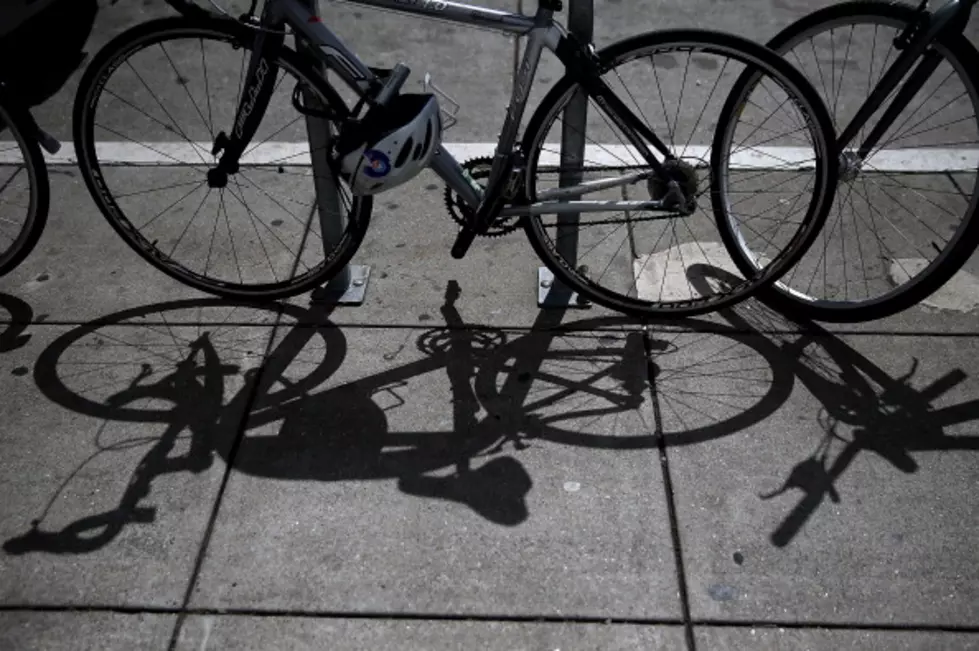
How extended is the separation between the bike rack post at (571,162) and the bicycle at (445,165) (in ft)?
0.04

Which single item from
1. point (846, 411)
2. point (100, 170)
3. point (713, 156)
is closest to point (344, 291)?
point (100, 170)

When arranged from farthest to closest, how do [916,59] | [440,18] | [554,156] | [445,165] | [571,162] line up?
[554,156] < [571,162] < [445,165] < [916,59] < [440,18]

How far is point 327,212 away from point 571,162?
91 centimetres

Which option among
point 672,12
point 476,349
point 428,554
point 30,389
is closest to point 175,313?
point 30,389

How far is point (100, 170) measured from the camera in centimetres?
379

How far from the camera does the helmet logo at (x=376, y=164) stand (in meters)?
3.30

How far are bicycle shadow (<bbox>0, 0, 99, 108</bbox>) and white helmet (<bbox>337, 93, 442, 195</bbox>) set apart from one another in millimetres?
2513

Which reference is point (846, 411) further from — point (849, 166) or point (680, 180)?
point (680, 180)

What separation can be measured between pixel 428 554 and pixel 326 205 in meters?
1.41

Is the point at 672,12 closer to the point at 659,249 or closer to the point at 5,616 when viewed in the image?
the point at 659,249

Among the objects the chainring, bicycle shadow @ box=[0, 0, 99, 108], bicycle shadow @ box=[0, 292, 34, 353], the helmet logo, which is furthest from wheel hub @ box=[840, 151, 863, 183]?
bicycle shadow @ box=[0, 0, 99, 108]

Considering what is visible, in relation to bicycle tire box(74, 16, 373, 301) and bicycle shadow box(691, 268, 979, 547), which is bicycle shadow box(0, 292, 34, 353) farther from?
bicycle shadow box(691, 268, 979, 547)

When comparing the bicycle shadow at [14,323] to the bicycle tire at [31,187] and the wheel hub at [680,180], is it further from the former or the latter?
the wheel hub at [680,180]

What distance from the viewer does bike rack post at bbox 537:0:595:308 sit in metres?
3.34
